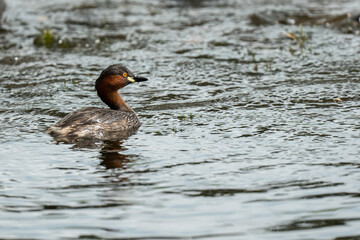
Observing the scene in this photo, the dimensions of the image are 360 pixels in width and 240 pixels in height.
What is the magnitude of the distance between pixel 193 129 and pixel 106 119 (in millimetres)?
1185

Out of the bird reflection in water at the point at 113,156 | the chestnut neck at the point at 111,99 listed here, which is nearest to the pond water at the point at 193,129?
the bird reflection in water at the point at 113,156

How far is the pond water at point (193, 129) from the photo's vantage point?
6.04 meters

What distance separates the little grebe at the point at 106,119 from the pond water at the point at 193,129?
22 cm

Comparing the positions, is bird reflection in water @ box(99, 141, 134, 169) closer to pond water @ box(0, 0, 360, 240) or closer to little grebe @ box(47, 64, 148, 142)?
pond water @ box(0, 0, 360, 240)

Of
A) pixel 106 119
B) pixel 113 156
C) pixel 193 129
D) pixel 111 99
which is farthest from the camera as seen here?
pixel 111 99

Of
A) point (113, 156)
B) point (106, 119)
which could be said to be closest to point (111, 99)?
point (106, 119)

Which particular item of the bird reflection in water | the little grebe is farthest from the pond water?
the little grebe

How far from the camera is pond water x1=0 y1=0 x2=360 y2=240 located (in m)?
6.04

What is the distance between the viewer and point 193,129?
9.02 meters

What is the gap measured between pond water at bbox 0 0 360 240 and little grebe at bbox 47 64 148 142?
0.22 meters

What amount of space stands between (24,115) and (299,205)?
507 centimetres

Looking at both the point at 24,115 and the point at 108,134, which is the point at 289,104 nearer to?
the point at 108,134

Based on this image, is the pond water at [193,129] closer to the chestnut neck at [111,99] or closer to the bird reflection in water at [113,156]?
the bird reflection in water at [113,156]

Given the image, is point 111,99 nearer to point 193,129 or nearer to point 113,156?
point 193,129
